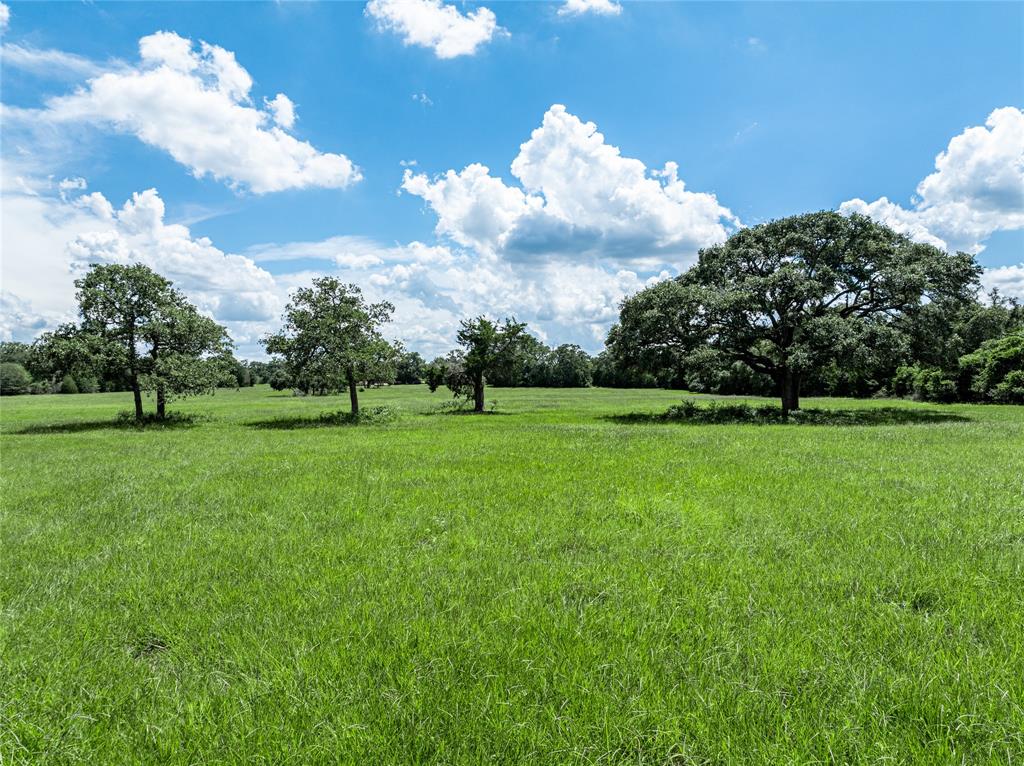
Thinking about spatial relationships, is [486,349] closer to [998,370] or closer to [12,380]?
[998,370]

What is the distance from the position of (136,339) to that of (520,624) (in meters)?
33.6

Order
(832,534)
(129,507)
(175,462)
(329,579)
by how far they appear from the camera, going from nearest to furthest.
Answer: (329,579), (832,534), (129,507), (175,462)

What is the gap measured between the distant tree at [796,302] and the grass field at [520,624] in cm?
1935

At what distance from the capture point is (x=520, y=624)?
460 centimetres

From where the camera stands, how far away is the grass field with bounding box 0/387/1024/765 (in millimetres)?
3225

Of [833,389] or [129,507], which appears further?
[833,389]

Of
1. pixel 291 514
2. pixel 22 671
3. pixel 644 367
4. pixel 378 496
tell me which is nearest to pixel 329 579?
pixel 22 671

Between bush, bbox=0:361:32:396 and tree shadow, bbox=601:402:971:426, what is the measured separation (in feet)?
393

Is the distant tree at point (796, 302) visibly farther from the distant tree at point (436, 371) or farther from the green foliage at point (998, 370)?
the distant tree at point (436, 371)

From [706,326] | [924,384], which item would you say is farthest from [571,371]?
[706,326]

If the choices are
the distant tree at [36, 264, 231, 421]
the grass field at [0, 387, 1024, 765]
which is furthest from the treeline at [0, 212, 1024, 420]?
the grass field at [0, 387, 1024, 765]

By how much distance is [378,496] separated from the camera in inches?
384

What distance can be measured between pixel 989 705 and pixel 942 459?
1228 centimetres

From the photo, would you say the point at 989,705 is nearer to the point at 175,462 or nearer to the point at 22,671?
the point at 22,671
